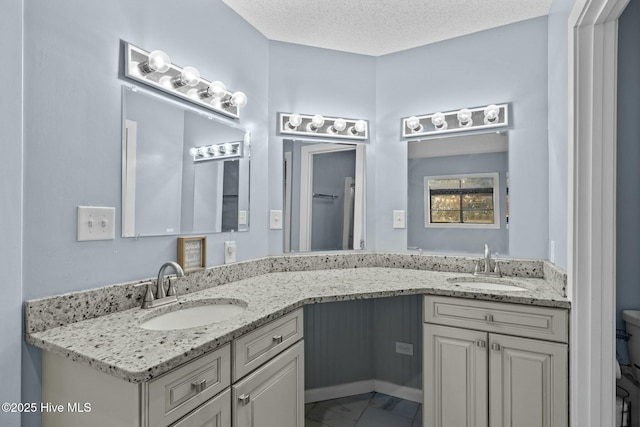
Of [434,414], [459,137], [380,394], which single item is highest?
[459,137]

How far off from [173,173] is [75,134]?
1.41 feet

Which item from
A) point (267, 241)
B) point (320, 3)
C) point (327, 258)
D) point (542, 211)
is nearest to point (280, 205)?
point (267, 241)

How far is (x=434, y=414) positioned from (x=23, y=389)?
70.5 inches

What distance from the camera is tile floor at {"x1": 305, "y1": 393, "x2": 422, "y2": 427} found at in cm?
203

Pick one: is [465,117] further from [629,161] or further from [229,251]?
[229,251]

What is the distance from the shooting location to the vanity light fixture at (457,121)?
214cm

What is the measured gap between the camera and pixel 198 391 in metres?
1.00

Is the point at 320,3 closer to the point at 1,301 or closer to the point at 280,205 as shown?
the point at 280,205

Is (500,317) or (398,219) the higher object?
(398,219)

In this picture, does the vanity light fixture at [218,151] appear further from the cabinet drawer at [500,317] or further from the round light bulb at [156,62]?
the cabinet drawer at [500,317]

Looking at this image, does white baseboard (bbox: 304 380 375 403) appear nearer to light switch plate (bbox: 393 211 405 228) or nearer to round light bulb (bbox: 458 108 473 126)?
light switch plate (bbox: 393 211 405 228)

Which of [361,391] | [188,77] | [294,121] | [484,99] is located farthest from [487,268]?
[188,77]

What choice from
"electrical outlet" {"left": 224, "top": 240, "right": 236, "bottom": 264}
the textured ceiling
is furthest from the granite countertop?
the textured ceiling

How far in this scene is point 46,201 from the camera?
3.67 feet
